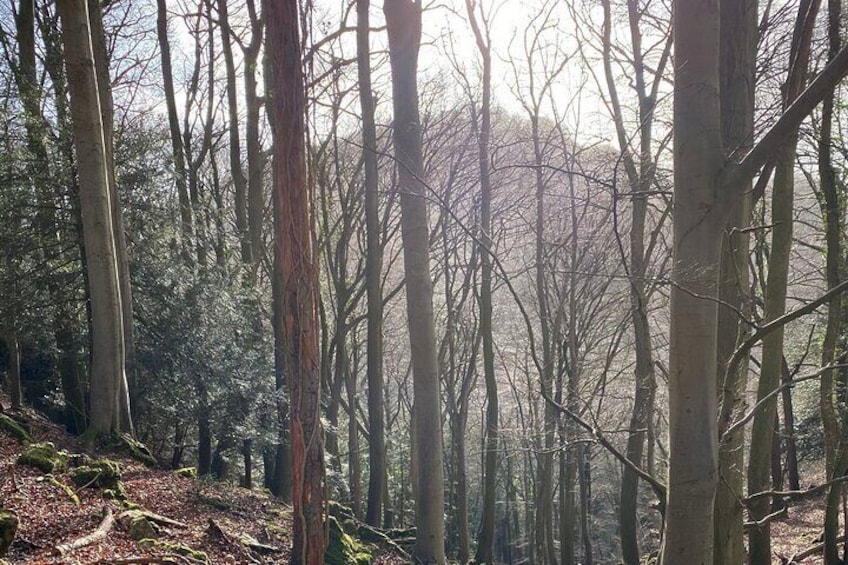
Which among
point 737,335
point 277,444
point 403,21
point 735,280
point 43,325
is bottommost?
point 277,444

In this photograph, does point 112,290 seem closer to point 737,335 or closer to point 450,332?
point 737,335

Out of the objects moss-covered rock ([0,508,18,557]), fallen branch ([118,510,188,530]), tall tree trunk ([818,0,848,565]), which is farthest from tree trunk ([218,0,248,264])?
tall tree trunk ([818,0,848,565])

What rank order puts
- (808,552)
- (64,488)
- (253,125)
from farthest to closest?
(253,125)
(808,552)
(64,488)

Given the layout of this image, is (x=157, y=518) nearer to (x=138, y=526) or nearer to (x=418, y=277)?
(x=138, y=526)

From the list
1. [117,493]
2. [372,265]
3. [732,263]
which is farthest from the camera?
[372,265]

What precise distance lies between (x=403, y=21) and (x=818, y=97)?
5.09m

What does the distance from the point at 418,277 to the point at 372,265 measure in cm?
425

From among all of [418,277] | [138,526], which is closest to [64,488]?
[138,526]

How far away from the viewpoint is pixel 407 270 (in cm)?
747

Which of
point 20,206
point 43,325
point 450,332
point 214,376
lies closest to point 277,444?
point 214,376

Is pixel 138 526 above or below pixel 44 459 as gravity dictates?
below

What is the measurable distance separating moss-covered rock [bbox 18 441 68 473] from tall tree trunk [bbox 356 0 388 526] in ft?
18.2

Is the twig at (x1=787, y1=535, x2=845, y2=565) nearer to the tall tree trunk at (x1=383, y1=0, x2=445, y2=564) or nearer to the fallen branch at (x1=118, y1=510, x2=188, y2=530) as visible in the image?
the tall tree trunk at (x1=383, y1=0, x2=445, y2=564)

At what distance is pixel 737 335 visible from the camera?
5.07m
